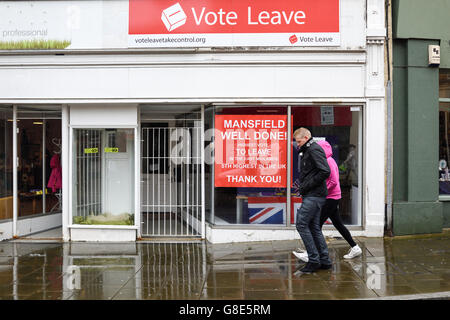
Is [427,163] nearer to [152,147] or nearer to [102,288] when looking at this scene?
[152,147]

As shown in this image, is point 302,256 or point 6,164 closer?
point 302,256

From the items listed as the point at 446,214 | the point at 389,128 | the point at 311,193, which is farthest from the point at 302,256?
the point at 446,214

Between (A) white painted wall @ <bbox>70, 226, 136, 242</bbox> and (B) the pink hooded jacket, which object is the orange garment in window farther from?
(B) the pink hooded jacket

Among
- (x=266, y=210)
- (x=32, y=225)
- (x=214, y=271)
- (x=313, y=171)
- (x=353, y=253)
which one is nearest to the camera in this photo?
(x=313, y=171)

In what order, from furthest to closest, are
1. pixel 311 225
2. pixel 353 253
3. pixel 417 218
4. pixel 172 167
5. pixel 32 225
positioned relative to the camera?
pixel 32 225 → pixel 172 167 → pixel 417 218 → pixel 353 253 → pixel 311 225

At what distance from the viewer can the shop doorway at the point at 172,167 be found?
10188 mm

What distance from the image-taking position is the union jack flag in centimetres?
992

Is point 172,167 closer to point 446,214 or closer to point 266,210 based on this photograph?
point 266,210

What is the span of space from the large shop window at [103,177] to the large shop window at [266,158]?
174 cm

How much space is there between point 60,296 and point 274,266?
10.5 ft

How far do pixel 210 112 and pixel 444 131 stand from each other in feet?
15.7

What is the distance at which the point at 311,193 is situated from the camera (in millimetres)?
7223

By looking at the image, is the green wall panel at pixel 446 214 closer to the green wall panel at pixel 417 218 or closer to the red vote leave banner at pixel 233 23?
the green wall panel at pixel 417 218

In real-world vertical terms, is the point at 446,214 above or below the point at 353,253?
above
